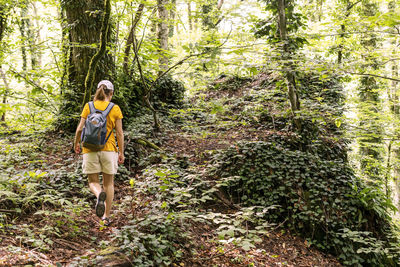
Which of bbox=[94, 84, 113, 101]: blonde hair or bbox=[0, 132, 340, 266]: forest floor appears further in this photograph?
bbox=[94, 84, 113, 101]: blonde hair

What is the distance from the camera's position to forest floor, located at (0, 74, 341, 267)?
9.71ft

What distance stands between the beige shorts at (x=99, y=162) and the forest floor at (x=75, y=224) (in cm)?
47

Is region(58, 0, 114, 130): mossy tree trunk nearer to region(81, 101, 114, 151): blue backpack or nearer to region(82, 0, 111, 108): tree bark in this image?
region(82, 0, 111, 108): tree bark

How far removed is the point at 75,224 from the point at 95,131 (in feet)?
4.56

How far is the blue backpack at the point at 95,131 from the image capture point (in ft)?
11.9

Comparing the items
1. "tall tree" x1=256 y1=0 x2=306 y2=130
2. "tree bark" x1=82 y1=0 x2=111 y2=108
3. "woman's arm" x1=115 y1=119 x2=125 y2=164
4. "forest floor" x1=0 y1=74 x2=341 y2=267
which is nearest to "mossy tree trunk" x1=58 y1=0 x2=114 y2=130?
"tree bark" x1=82 y1=0 x2=111 y2=108

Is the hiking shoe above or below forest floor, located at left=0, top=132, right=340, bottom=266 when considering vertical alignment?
above

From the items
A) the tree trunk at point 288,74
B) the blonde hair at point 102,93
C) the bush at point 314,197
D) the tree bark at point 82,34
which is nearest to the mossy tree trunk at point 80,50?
the tree bark at point 82,34

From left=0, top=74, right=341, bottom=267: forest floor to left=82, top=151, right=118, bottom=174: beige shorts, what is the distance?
0.47 m

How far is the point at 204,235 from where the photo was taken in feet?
15.0

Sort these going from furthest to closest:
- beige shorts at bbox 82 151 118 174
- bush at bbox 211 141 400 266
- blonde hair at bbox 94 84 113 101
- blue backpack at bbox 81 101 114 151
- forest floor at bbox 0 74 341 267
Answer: bush at bbox 211 141 400 266
blonde hair at bbox 94 84 113 101
beige shorts at bbox 82 151 118 174
blue backpack at bbox 81 101 114 151
forest floor at bbox 0 74 341 267

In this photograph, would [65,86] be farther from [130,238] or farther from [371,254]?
[371,254]

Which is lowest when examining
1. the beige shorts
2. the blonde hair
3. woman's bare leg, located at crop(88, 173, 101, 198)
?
woman's bare leg, located at crop(88, 173, 101, 198)

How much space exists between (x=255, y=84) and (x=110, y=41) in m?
6.13
